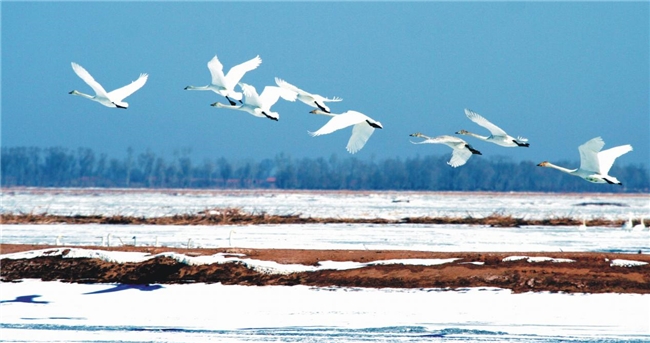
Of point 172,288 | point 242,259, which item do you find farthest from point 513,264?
point 172,288

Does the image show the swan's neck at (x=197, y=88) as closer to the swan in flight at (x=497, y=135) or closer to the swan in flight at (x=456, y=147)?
the swan in flight at (x=456, y=147)

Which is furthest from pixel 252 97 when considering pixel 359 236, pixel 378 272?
pixel 359 236

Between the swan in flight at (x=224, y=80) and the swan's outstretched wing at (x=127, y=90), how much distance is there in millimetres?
687

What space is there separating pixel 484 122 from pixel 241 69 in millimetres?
4442

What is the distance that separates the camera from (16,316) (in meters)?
12.0

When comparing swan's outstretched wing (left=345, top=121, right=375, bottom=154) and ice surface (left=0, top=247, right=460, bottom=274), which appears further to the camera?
ice surface (left=0, top=247, right=460, bottom=274)

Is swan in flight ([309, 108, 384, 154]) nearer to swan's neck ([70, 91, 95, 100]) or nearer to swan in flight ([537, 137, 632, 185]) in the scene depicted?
swan in flight ([537, 137, 632, 185])

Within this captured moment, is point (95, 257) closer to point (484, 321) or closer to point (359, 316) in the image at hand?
point (359, 316)

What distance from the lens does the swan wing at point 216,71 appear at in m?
12.3

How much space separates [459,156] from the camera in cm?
1152

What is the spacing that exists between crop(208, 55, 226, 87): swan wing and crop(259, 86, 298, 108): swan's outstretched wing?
0.61 m

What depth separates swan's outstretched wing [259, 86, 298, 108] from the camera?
11.9 metres

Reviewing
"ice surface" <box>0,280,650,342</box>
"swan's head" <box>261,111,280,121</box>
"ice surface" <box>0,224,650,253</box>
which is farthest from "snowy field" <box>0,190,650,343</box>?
"ice surface" <box>0,224,650,253</box>

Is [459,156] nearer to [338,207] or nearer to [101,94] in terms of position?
[101,94]
